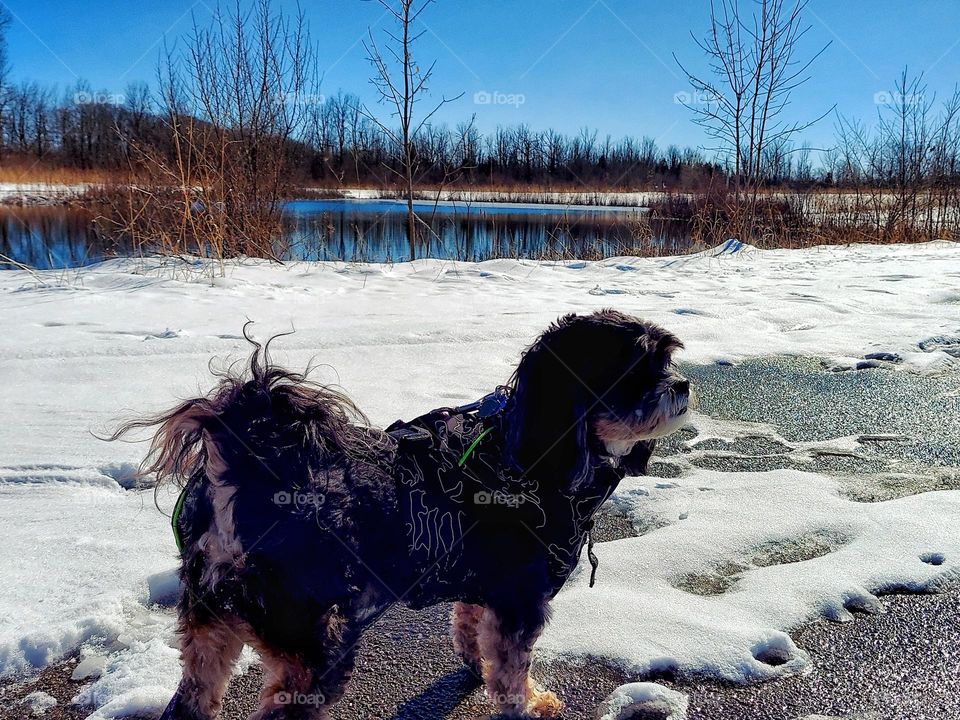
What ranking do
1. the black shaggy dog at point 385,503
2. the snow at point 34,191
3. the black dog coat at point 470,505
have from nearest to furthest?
the black shaggy dog at point 385,503
the black dog coat at point 470,505
the snow at point 34,191

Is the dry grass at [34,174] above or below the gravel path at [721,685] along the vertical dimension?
above

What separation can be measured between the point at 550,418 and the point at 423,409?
2.71 meters

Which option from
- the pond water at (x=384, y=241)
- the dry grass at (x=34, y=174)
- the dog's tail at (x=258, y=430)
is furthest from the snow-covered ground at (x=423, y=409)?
the dry grass at (x=34, y=174)

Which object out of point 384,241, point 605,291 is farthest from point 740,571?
point 384,241

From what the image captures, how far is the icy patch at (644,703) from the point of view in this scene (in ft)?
7.08

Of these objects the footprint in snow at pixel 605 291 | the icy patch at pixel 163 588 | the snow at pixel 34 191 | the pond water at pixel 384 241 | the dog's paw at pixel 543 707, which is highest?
the snow at pixel 34 191

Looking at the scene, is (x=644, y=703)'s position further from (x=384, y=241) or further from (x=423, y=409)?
(x=384, y=241)

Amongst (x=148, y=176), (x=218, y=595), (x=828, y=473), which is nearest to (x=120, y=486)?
(x=218, y=595)

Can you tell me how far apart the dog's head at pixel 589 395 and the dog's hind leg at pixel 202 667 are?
3.15ft

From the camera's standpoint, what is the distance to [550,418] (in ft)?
6.81

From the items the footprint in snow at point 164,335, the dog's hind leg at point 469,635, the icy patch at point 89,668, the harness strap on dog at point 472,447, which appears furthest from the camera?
the footprint in snow at point 164,335

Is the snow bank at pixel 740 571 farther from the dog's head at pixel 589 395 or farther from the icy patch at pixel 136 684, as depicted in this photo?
the icy patch at pixel 136 684

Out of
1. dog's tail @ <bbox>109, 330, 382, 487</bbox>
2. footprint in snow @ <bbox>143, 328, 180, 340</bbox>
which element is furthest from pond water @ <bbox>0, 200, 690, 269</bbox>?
dog's tail @ <bbox>109, 330, 382, 487</bbox>

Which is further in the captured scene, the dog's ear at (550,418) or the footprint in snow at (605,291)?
the footprint in snow at (605,291)
